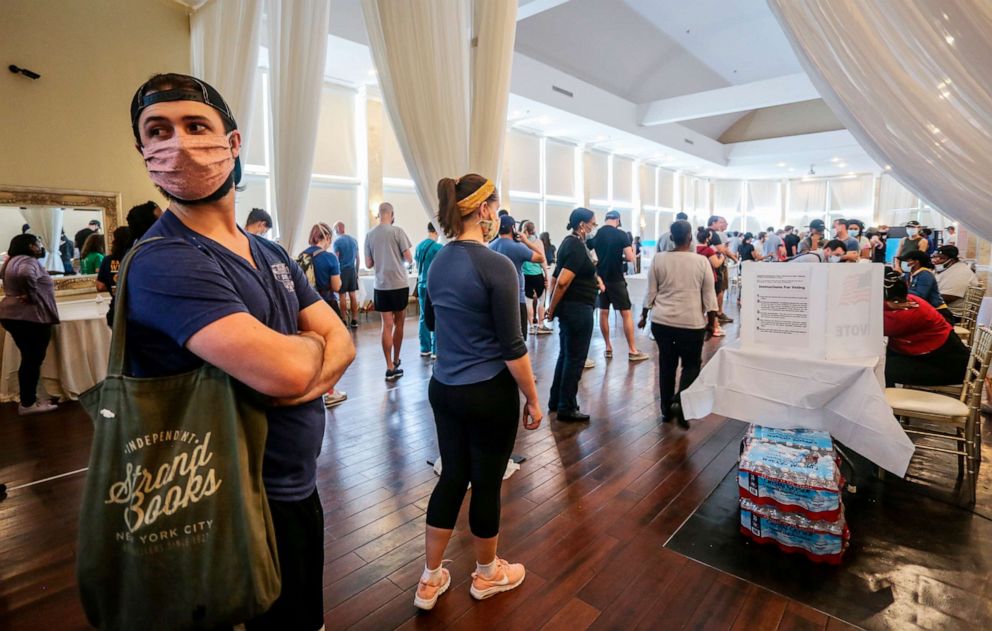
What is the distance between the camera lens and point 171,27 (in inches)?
221

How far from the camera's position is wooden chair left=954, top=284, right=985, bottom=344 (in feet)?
14.0

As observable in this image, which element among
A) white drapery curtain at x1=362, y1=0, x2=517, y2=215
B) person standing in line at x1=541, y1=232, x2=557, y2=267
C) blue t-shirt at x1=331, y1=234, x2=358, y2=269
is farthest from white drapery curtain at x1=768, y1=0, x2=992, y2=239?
person standing in line at x1=541, y1=232, x2=557, y2=267

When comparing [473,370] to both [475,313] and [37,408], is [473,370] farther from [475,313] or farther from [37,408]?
[37,408]

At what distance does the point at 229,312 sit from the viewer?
29.2 inches

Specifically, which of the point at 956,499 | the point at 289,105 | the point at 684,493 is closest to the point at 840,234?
the point at 956,499

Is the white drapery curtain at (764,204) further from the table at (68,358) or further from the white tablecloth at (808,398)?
the table at (68,358)

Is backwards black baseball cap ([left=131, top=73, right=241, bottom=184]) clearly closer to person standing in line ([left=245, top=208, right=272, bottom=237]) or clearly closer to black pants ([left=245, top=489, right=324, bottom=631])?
black pants ([left=245, top=489, right=324, bottom=631])

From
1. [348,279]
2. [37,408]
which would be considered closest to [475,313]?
[37,408]

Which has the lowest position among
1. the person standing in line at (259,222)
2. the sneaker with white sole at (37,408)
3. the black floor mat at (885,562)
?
the black floor mat at (885,562)

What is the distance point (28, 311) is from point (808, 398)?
5.19 m

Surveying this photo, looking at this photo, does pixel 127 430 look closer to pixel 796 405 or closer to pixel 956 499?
pixel 796 405

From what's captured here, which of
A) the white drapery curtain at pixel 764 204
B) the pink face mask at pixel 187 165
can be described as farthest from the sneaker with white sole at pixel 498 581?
the white drapery curtain at pixel 764 204

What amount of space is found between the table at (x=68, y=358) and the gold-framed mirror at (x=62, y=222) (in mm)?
1191

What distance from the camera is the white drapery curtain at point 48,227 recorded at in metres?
4.88
